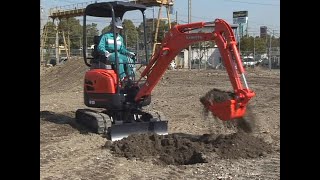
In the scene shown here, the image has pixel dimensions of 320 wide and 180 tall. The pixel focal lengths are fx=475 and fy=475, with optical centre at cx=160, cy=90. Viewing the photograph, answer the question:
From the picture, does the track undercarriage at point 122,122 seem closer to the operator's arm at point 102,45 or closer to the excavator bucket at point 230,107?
the operator's arm at point 102,45

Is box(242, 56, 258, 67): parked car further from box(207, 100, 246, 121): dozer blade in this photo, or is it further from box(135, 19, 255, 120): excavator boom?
box(207, 100, 246, 121): dozer blade

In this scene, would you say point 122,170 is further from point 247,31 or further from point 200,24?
point 247,31

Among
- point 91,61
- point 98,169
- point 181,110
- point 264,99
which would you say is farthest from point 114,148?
point 264,99

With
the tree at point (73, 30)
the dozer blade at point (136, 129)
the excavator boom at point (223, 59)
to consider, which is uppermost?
the tree at point (73, 30)

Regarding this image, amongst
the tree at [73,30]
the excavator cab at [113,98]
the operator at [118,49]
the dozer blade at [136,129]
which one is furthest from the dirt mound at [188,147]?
the tree at [73,30]

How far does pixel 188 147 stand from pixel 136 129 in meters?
1.64

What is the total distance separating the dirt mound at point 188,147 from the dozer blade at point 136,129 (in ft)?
1.45

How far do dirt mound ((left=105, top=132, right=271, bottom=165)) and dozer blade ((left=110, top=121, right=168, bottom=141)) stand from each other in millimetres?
442

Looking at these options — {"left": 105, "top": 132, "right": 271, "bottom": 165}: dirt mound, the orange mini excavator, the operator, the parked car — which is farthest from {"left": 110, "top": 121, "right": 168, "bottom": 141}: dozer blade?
the parked car

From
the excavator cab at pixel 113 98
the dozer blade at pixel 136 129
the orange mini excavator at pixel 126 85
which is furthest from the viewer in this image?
the excavator cab at pixel 113 98

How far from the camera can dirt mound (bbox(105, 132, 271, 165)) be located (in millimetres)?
7492

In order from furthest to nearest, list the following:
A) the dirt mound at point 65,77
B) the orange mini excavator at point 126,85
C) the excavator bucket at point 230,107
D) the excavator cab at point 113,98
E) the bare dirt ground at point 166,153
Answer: the dirt mound at point 65,77
the excavator cab at point 113,98
the orange mini excavator at point 126,85
the excavator bucket at point 230,107
the bare dirt ground at point 166,153

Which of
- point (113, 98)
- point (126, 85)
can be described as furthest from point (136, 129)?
point (126, 85)

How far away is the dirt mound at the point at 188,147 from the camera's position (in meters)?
7.49
